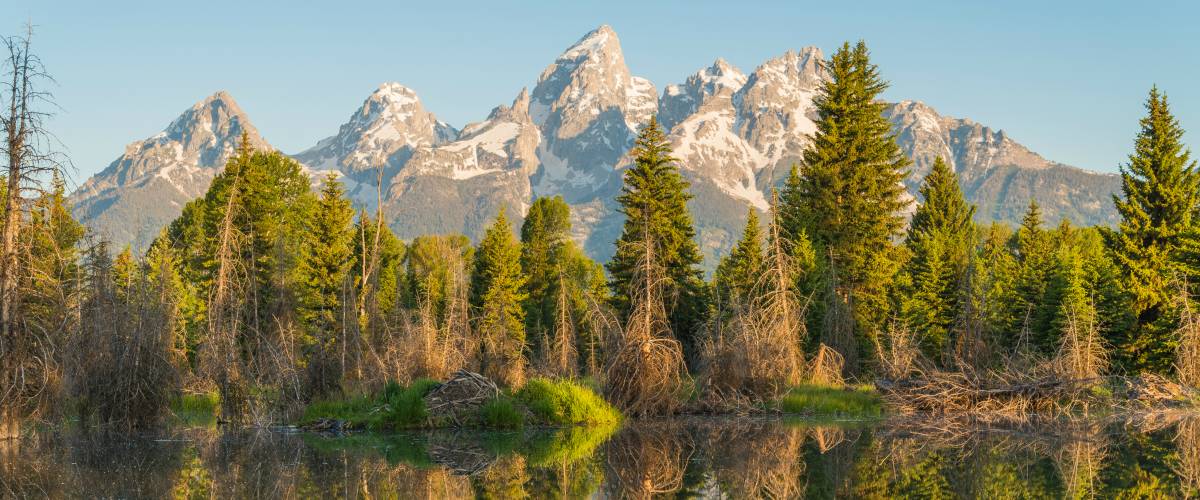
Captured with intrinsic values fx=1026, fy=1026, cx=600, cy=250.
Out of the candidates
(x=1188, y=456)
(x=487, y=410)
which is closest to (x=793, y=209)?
(x=487, y=410)

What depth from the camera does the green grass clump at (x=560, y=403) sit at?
24609mm

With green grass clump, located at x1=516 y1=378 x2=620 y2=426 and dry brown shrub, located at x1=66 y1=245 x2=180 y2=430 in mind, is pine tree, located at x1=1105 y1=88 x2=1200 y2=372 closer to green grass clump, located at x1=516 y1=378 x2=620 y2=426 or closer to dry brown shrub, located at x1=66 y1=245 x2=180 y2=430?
green grass clump, located at x1=516 y1=378 x2=620 y2=426

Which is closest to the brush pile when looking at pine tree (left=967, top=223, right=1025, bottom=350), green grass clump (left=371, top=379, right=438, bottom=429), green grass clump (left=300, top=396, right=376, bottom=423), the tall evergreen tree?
green grass clump (left=371, top=379, right=438, bottom=429)

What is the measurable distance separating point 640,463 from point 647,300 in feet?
31.8

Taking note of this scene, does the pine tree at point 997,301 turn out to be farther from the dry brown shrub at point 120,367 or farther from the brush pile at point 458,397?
the dry brown shrub at point 120,367

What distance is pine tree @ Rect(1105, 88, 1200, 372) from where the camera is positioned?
3847 cm

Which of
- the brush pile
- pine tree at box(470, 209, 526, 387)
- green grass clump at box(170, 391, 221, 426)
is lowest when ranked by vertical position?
green grass clump at box(170, 391, 221, 426)

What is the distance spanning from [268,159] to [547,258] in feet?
65.1

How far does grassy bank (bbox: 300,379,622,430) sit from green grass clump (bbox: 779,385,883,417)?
4.88m

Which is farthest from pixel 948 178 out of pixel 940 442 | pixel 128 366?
pixel 128 366

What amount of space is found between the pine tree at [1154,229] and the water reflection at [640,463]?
1657 cm

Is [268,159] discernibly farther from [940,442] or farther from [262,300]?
[940,442]

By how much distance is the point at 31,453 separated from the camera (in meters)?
19.5

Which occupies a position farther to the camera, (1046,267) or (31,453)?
(1046,267)
